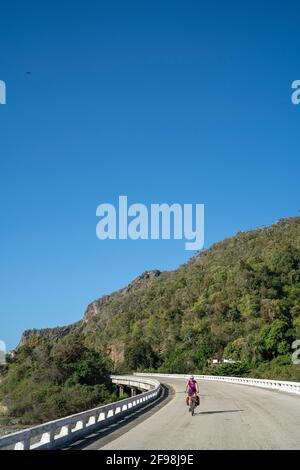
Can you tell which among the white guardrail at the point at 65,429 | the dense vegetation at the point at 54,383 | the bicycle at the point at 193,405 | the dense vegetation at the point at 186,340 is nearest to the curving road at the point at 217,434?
the white guardrail at the point at 65,429

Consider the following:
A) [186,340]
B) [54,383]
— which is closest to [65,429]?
[54,383]

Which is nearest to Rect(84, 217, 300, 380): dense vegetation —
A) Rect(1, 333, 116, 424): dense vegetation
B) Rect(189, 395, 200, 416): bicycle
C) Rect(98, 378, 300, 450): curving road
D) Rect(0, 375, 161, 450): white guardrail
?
Rect(1, 333, 116, 424): dense vegetation

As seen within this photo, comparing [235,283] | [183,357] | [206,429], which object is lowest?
[183,357]

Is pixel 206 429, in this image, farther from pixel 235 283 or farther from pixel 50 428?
pixel 235 283

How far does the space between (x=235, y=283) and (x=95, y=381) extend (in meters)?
91.3

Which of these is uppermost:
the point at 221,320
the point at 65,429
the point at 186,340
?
the point at 221,320

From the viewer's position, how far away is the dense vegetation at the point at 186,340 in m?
63.3

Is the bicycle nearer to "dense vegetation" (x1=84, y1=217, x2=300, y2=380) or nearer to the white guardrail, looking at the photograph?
the white guardrail

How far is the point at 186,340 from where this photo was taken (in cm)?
13788

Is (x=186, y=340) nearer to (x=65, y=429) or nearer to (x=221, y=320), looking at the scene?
(x=221, y=320)
